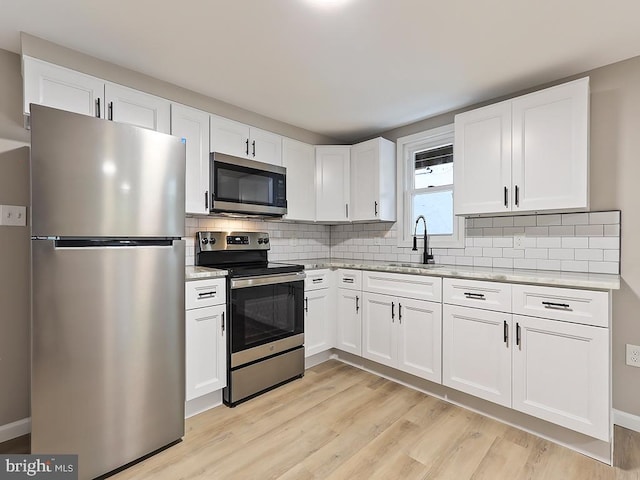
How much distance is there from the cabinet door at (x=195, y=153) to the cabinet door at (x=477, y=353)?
6.72 ft

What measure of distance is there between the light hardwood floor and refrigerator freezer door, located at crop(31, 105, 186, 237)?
129cm

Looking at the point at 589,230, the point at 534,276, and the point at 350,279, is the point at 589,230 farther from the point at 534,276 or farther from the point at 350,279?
the point at 350,279

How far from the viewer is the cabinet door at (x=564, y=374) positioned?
1803 mm

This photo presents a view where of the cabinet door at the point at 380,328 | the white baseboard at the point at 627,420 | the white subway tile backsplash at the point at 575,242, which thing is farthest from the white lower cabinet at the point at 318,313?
the white baseboard at the point at 627,420

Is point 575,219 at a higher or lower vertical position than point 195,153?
lower

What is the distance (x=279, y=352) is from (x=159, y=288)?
122 centimetres

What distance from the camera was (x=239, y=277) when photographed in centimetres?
245

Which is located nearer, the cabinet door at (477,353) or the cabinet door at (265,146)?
the cabinet door at (477,353)

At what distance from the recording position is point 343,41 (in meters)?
1.93

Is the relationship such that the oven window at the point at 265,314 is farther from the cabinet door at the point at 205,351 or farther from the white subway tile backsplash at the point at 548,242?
the white subway tile backsplash at the point at 548,242

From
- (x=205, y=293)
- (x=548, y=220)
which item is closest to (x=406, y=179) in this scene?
(x=548, y=220)

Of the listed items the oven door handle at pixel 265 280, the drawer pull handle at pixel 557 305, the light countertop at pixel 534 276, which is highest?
the light countertop at pixel 534 276

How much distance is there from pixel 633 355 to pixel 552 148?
142 centimetres

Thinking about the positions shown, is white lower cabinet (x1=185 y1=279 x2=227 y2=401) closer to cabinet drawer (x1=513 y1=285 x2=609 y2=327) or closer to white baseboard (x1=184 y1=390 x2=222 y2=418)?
white baseboard (x1=184 y1=390 x2=222 y2=418)
